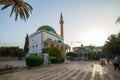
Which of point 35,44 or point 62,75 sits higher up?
point 35,44

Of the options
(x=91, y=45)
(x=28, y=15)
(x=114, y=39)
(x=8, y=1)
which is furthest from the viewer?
(x=91, y=45)

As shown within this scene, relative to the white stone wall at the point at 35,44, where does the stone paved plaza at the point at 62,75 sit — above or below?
below

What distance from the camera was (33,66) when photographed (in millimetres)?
26625

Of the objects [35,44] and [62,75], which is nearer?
[62,75]

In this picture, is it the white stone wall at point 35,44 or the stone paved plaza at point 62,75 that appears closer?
the stone paved plaza at point 62,75

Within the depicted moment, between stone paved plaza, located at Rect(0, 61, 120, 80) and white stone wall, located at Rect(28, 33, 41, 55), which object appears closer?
stone paved plaza, located at Rect(0, 61, 120, 80)

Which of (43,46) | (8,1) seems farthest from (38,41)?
(8,1)

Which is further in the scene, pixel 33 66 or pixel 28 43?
pixel 28 43

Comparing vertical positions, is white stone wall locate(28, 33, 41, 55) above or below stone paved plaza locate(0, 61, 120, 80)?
above

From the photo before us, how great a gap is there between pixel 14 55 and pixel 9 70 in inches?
1971

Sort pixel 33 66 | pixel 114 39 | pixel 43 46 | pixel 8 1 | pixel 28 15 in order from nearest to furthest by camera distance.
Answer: pixel 8 1 < pixel 28 15 < pixel 33 66 < pixel 114 39 < pixel 43 46

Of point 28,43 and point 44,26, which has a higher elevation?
point 44,26

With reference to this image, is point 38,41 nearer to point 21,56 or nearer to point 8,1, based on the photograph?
point 21,56

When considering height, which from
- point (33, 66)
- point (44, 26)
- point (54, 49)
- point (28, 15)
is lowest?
point (33, 66)
